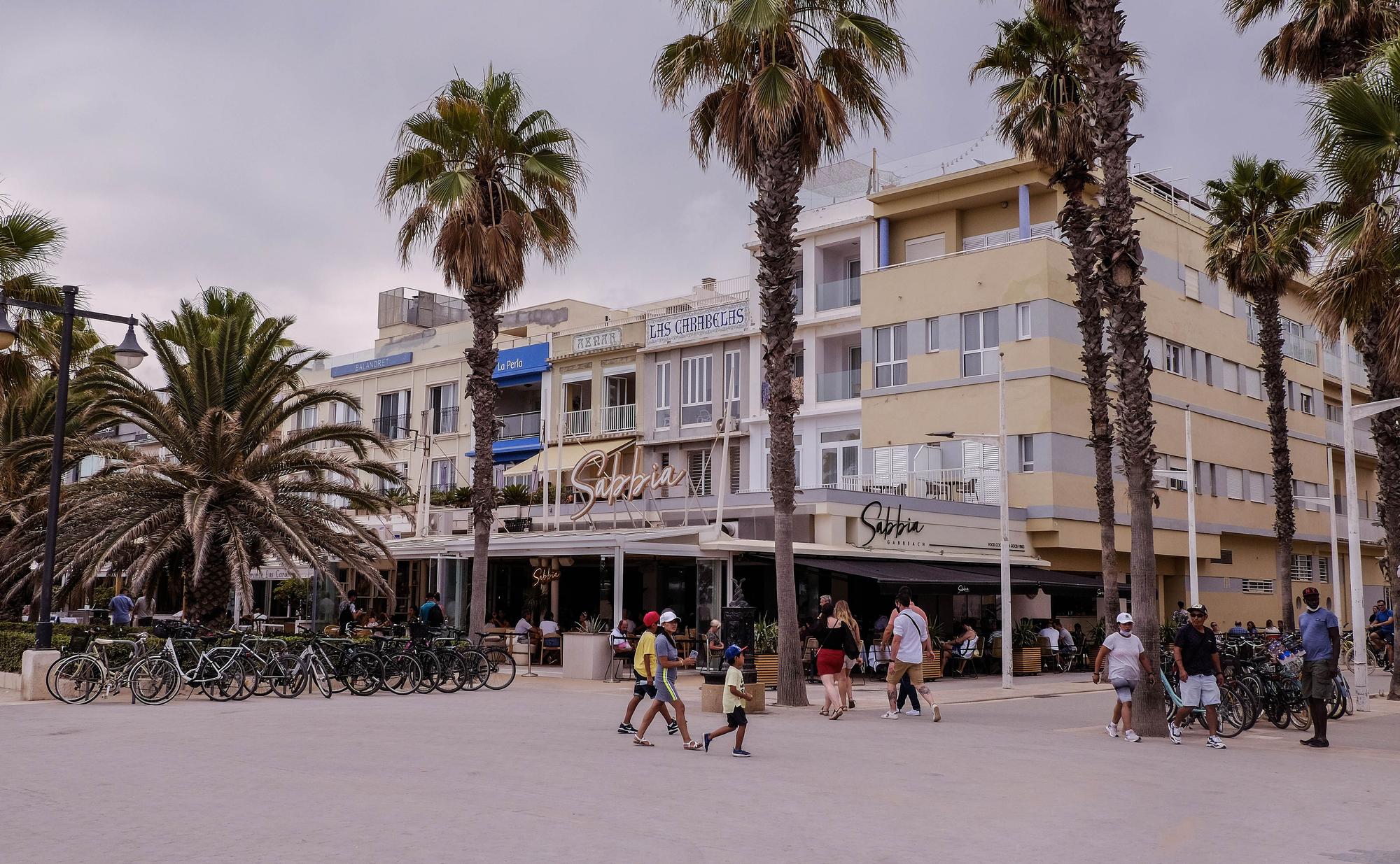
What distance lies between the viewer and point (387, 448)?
963 inches

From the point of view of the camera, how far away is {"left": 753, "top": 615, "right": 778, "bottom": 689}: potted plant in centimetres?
2342

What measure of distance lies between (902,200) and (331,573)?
2202 cm

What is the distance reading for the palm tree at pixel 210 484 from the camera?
21.6 m

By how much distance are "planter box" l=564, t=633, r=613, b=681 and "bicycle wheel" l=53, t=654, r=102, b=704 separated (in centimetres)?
910

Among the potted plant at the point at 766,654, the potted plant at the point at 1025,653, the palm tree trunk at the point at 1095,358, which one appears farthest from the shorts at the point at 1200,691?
the potted plant at the point at 1025,653

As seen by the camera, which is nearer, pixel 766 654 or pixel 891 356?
pixel 766 654

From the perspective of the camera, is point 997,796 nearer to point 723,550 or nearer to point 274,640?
point 274,640

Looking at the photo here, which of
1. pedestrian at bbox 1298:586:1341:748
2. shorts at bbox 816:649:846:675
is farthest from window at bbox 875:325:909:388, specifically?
pedestrian at bbox 1298:586:1341:748

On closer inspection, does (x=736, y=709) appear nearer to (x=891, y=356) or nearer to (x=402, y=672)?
(x=402, y=672)

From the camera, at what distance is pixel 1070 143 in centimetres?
2619

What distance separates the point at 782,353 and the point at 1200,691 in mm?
8106

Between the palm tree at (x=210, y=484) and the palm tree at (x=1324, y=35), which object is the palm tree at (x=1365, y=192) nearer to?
the palm tree at (x=1324, y=35)

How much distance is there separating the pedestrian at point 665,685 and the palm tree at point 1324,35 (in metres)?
15.5

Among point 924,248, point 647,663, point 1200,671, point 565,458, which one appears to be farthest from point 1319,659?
point 565,458
